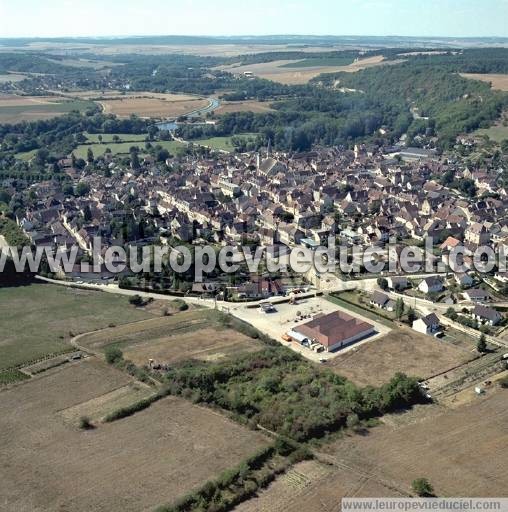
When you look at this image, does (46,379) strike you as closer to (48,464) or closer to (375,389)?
(48,464)

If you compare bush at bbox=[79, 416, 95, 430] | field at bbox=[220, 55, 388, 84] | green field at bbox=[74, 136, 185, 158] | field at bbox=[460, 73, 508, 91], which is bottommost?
bush at bbox=[79, 416, 95, 430]

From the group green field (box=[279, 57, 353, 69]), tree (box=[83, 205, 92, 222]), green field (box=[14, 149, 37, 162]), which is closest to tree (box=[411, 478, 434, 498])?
tree (box=[83, 205, 92, 222])

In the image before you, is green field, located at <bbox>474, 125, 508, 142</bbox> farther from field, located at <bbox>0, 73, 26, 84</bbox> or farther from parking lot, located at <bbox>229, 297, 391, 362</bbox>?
field, located at <bbox>0, 73, 26, 84</bbox>

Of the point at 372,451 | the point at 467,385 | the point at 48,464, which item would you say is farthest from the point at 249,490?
the point at 467,385

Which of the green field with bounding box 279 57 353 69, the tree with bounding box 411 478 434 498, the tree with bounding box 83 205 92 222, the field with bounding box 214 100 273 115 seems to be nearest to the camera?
the tree with bounding box 411 478 434 498

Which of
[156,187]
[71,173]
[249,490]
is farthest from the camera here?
[71,173]

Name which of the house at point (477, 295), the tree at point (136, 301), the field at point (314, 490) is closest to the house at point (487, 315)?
the house at point (477, 295)
